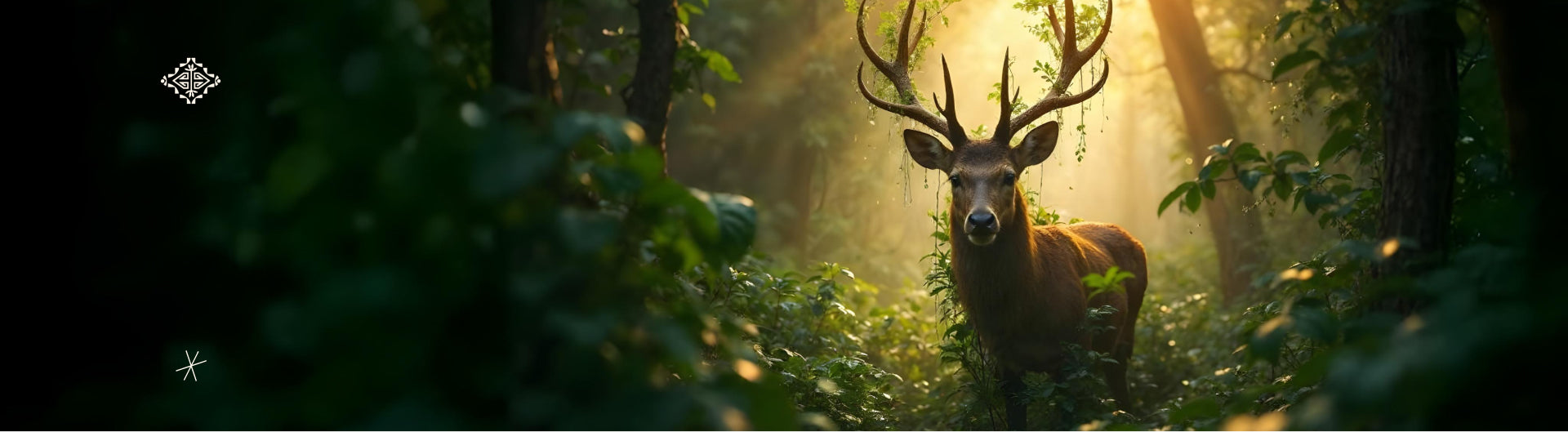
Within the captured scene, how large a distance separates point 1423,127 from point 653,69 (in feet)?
8.57

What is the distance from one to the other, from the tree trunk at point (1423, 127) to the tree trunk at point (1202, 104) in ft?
32.9

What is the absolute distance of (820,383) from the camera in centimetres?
401

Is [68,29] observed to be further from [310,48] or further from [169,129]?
[310,48]

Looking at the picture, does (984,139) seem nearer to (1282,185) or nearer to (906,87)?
(906,87)

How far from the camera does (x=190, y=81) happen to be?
2.45 meters

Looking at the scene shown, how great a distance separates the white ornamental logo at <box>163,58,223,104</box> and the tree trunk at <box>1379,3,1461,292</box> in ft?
11.0

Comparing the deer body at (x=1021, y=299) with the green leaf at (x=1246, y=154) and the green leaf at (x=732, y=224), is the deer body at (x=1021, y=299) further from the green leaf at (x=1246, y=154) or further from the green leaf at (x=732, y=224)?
the green leaf at (x=732, y=224)

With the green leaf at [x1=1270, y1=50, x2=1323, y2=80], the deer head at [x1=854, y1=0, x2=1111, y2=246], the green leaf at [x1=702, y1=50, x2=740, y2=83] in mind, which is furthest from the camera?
the deer head at [x1=854, y1=0, x2=1111, y2=246]

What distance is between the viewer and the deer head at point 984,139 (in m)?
5.92

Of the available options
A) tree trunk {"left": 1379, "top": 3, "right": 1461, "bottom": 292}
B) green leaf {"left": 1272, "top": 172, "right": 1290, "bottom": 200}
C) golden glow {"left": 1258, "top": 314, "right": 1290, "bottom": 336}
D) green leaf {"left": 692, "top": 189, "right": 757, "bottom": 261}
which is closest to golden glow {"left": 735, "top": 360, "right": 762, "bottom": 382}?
green leaf {"left": 692, "top": 189, "right": 757, "bottom": 261}

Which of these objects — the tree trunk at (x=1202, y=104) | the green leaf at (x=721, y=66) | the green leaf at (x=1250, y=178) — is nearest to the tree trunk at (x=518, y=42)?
the green leaf at (x=721, y=66)

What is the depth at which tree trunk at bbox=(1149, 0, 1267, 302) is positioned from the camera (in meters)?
13.1

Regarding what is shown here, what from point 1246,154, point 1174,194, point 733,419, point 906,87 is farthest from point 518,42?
point 906,87

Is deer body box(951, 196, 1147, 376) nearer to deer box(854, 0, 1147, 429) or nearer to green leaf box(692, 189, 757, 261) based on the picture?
deer box(854, 0, 1147, 429)
